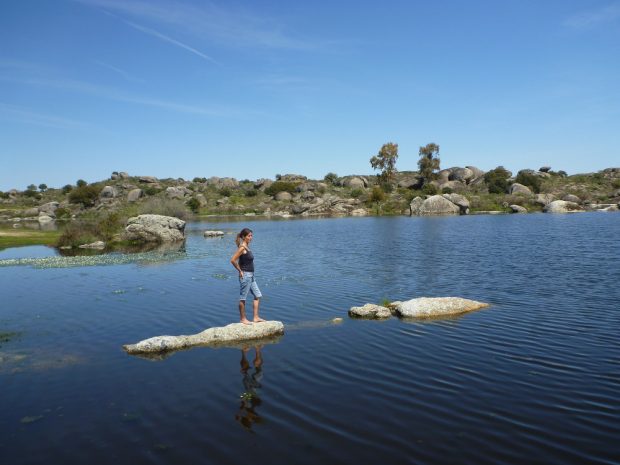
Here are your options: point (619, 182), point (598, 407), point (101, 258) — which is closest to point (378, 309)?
point (598, 407)

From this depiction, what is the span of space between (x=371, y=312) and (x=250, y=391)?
788 cm

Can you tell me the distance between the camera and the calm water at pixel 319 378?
855 centimetres

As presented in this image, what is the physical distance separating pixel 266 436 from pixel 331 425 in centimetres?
136

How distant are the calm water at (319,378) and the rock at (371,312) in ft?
2.32

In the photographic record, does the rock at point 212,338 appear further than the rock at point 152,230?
No

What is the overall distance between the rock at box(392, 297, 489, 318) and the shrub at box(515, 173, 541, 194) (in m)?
107

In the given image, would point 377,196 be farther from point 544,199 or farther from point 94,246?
point 94,246

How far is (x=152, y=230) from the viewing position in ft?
175

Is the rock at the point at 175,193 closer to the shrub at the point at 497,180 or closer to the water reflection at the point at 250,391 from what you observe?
the shrub at the point at 497,180

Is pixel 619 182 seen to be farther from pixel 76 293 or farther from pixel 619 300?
pixel 76 293

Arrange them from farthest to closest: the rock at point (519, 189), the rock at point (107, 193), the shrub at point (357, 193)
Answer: the rock at point (107, 193), the shrub at point (357, 193), the rock at point (519, 189)

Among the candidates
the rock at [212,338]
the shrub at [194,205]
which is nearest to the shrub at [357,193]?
the shrub at [194,205]

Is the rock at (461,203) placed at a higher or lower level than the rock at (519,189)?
lower

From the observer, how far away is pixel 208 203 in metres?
139
